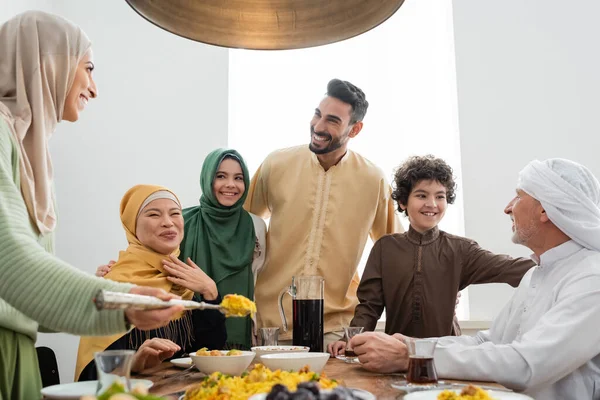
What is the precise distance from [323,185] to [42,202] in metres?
1.72

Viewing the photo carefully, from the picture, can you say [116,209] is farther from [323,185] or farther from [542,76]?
[542,76]

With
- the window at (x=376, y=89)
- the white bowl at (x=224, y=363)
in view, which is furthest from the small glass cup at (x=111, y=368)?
the window at (x=376, y=89)

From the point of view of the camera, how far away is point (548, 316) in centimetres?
168

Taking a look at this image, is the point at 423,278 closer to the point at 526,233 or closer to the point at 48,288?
the point at 526,233

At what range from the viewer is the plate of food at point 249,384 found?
1129 mm

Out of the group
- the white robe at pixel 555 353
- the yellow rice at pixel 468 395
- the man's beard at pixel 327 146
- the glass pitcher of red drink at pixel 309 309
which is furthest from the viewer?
the man's beard at pixel 327 146

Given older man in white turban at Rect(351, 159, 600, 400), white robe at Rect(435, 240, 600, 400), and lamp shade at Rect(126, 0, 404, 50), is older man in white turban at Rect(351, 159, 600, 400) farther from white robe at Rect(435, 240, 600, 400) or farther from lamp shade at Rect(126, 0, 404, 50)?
lamp shade at Rect(126, 0, 404, 50)

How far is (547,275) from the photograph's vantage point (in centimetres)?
194

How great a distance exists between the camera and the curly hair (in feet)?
9.51

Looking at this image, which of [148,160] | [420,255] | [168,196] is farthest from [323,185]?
[148,160]

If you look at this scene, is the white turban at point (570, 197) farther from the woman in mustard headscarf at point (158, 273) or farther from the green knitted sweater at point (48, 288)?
the green knitted sweater at point (48, 288)

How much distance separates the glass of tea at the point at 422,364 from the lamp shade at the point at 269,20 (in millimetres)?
826

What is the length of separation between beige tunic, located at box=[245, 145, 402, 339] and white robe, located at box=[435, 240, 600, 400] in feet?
4.07

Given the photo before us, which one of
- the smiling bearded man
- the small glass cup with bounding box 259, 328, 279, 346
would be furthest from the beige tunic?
the small glass cup with bounding box 259, 328, 279, 346
